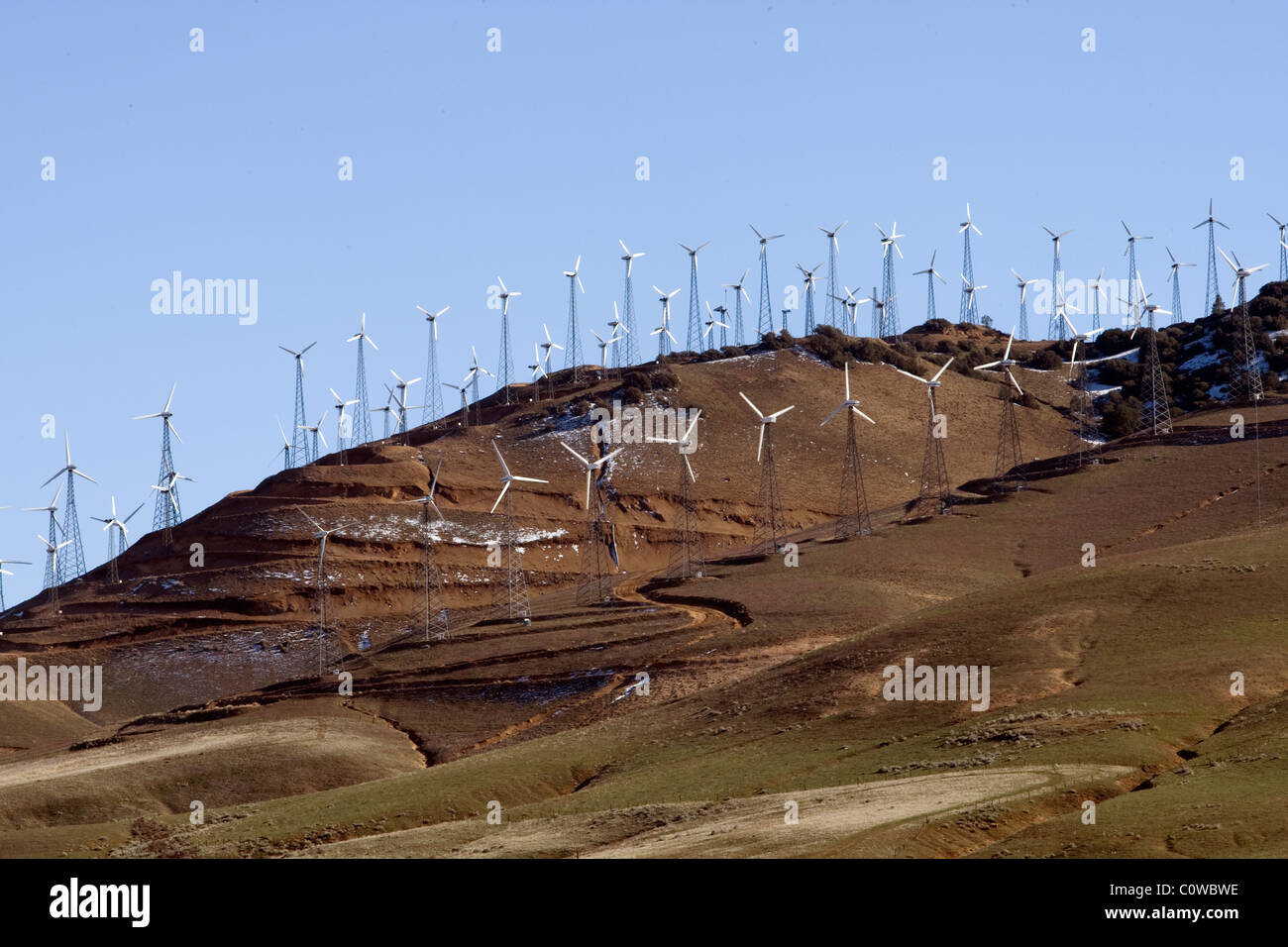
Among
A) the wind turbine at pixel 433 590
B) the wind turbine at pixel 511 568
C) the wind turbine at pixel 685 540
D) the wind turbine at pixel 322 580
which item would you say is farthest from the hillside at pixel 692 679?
the wind turbine at pixel 685 540

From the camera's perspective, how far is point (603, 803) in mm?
73750

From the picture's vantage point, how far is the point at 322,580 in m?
137

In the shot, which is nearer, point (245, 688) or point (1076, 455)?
point (245, 688)

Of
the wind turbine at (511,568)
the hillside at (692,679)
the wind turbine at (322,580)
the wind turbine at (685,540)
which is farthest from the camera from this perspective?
the wind turbine at (685,540)

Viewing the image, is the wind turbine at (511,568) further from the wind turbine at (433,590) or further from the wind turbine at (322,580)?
the wind turbine at (322,580)

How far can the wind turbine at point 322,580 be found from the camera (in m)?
140

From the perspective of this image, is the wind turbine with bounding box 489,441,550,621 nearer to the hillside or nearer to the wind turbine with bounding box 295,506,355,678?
the hillside

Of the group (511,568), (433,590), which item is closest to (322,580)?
(511,568)

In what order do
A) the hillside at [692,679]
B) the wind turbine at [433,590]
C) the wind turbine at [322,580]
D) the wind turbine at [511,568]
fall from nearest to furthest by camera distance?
the hillside at [692,679] → the wind turbine at [322,580] → the wind turbine at [433,590] → the wind turbine at [511,568]

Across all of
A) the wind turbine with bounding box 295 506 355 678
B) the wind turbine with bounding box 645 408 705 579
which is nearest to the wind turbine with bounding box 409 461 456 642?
the wind turbine with bounding box 295 506 355 678
